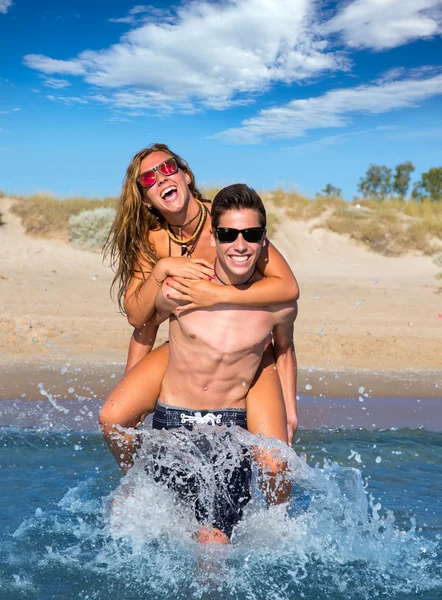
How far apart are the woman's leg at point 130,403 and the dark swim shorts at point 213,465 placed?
0.43 feet

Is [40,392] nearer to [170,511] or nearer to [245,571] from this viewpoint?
[170,511]

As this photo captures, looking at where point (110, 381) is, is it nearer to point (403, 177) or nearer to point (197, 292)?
point (197, 292)

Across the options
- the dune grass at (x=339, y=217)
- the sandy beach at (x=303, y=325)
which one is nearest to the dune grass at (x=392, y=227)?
the dune grass at (x=339, y=217)

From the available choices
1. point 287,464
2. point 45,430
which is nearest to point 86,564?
point 287,464

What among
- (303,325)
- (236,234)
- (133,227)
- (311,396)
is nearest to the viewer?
(236,234)

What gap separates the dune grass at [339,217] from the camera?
17781 millimetres

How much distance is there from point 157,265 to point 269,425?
978 mm

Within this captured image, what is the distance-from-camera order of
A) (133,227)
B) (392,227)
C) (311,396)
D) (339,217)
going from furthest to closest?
1. (339,217)
2. (392,227)
3. (311,396)
4. (133,227)

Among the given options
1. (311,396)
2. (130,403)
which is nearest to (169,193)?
(130,403)

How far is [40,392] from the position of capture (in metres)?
6.53

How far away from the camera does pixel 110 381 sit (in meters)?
6.90

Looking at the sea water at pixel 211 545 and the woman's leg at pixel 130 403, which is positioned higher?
the woman's leg at pixel 130 403

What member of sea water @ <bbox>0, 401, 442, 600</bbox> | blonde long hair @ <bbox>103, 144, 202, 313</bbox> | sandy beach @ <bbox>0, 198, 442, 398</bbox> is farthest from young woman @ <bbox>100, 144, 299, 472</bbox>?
sandy beach @ <bbox>0, 198, 442, 398</bbox>

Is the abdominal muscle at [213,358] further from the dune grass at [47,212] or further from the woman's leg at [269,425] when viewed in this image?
the dune grass at [47,212]
